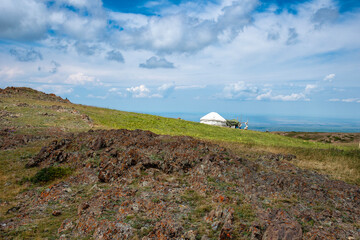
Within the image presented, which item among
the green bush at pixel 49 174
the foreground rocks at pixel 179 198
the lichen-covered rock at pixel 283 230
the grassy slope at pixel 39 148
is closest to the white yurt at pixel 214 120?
the grassy slope at pixel 39 148

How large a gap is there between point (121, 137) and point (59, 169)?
5.98m

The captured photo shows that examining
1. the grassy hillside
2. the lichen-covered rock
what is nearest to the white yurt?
the grassy hillside

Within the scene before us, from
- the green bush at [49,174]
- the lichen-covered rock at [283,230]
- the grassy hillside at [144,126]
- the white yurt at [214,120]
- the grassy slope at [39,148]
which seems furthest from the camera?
the white yurt at [214,120]

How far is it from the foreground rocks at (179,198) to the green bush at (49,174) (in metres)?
0.73

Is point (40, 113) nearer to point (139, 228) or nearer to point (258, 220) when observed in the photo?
point (139, 228)

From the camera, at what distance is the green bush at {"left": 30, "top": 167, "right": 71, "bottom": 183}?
553 inches

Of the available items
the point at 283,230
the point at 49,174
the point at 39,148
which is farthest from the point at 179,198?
the point at 39,148

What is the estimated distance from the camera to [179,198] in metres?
10.6

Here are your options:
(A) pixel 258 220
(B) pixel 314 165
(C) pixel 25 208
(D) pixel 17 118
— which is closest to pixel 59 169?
(C) pixel 25 208

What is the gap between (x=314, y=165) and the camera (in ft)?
68.2

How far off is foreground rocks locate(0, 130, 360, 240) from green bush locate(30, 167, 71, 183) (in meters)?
0.73

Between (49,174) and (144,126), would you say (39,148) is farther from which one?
(144,126)

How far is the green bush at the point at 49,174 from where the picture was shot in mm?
14035

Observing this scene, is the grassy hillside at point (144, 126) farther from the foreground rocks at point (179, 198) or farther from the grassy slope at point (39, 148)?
the foreground rocks at point (179, 198)
